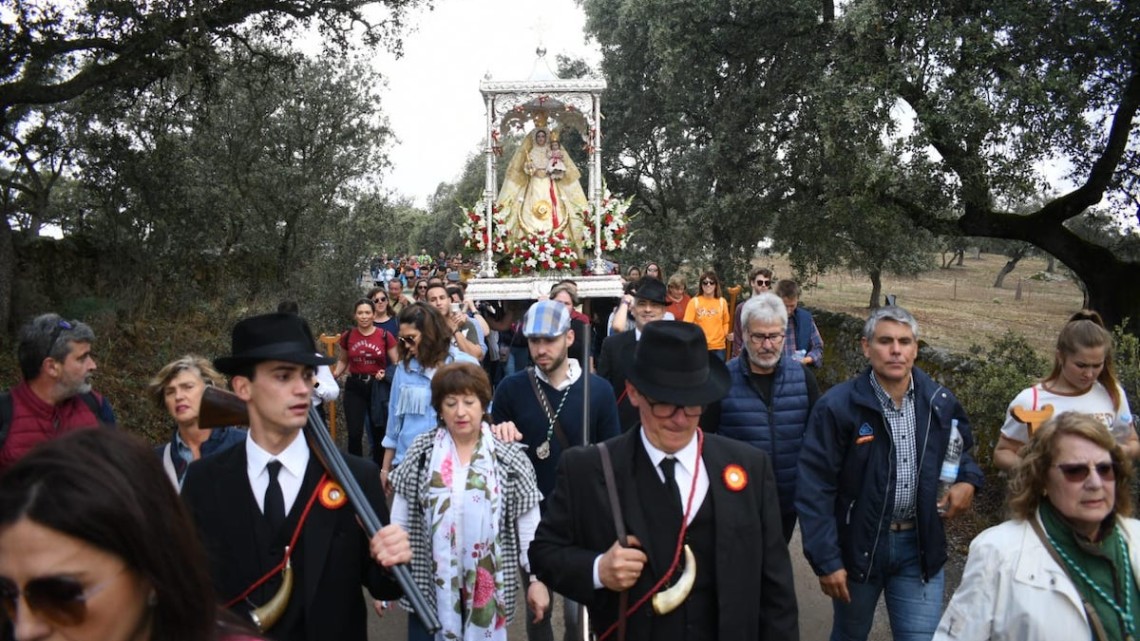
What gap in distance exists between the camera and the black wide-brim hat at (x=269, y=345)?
2.72 metres

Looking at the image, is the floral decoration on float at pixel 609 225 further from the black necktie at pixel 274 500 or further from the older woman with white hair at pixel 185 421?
the black necktie at pixel 274 500

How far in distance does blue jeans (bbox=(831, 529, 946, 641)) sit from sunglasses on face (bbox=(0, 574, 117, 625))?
10.8 ft

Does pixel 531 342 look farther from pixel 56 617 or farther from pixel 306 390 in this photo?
pixel 56 617

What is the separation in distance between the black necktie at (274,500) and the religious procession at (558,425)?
0.01 metres

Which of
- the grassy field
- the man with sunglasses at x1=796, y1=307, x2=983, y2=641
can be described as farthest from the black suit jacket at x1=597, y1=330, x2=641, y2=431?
the grassy field

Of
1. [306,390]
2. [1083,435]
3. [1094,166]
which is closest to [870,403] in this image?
[1083,435]

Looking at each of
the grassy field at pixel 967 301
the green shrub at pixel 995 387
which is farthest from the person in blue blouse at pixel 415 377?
the grassy field at pixel 967 301

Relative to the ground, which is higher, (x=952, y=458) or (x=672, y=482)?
(x=672, y=482)

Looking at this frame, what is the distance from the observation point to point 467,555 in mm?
3658

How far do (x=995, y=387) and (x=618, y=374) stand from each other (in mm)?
3516

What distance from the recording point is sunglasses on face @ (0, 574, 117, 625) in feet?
4.47

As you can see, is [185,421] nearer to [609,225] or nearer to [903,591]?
[903,591]

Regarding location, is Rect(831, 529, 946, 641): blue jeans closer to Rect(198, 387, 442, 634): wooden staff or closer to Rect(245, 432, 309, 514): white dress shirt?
Rect(198, 387, 442, 634): wooden staff

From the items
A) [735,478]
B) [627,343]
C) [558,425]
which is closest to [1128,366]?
[627,343]
